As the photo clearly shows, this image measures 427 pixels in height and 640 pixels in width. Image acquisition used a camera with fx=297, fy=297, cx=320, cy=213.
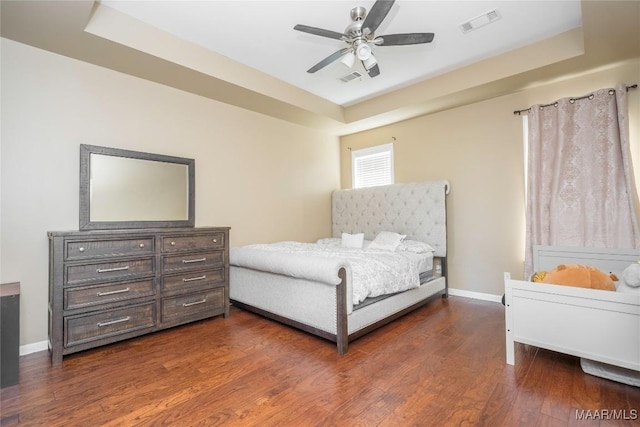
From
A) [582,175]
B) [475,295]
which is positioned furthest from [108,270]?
[582,175]

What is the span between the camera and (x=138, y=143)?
3.20 meters

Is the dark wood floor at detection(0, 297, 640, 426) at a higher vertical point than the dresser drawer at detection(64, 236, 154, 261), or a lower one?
lower

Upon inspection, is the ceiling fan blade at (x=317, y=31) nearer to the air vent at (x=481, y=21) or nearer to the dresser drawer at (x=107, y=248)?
the air vent at (x=481, y=21)

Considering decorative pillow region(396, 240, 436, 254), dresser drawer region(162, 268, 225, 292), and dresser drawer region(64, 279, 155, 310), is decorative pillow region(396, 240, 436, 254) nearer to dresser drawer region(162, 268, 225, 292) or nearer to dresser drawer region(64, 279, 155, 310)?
dresser drawer region(162, 268, 225, 292)

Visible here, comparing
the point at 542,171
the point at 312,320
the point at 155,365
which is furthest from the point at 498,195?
the point at 155,365

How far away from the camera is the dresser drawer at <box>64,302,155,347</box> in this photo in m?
2.41

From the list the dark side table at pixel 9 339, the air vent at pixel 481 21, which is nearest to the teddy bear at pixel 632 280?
the air vent at pixel 481 21

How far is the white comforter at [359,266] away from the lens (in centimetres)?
265

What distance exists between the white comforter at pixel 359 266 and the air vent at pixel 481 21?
2.39 m

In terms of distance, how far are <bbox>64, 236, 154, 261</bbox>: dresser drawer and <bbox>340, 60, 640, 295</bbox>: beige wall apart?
3756 millimetres

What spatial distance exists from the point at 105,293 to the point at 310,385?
1935 millimetres

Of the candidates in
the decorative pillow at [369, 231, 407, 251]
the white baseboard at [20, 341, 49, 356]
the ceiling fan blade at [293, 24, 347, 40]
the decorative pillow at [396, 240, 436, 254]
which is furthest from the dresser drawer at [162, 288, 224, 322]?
the ceiling fan blade at [293, 24, 347, 40]

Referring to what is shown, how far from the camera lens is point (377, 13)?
80.7 inches

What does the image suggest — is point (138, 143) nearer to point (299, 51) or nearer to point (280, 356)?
point (299, 51)
